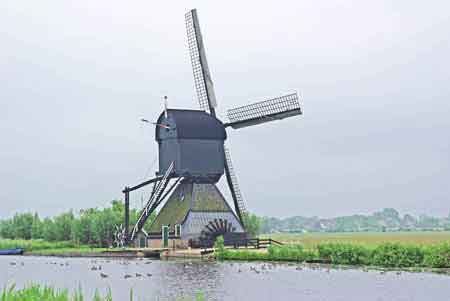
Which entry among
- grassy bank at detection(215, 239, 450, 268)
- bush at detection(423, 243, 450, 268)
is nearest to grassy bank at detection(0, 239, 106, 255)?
grassy bank at detection(215, 239, 450, 268)

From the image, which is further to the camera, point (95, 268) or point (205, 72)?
point (205, 72)

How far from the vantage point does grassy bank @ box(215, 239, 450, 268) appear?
1172 inches

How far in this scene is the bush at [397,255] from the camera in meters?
30.6

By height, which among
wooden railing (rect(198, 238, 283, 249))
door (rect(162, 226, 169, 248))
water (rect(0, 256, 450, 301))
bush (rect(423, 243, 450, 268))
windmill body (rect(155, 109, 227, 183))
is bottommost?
water (rect(0, 256, 450, 301))

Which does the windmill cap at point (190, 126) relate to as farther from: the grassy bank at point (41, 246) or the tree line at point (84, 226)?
the grassy bank at point (41, 246)

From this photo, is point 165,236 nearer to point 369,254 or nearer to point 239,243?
point 239,243

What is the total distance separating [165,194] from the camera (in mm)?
49031

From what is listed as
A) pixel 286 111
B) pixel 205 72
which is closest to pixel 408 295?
pixel 286 111

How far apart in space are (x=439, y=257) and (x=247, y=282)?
7.97m

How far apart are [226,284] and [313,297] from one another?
4541 mm

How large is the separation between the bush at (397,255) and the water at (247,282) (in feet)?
6.36

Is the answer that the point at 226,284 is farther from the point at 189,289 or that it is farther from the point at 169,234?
the point at 169,234

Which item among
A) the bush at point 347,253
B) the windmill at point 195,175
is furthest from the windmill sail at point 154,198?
the bush at point 347,253

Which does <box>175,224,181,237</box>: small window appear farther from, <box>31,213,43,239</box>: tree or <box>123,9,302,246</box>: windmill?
<box>31,213,43,239</box>: tree
